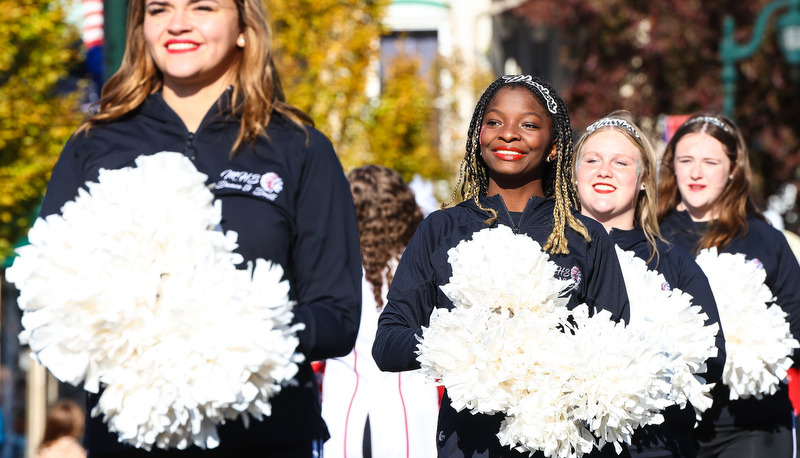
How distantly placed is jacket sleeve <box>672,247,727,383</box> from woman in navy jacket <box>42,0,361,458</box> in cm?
174

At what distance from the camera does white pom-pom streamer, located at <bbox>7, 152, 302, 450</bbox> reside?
2359mm

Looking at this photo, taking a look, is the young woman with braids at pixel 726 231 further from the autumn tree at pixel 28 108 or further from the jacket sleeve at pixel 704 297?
the autumn tree at pixel 28 108

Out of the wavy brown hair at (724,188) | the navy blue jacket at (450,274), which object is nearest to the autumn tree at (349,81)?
the wavy brown hair at (724,188)

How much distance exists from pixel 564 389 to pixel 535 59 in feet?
57.1

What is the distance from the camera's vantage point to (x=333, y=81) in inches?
429

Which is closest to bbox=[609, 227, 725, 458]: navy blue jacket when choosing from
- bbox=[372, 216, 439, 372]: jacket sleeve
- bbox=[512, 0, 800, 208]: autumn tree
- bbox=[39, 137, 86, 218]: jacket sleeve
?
bbox=[372, 216, 439, 372]: jacket sleeve

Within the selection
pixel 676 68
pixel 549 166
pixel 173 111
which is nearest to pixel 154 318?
pixel 173 111

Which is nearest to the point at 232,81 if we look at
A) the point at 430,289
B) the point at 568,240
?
the point at 430,289

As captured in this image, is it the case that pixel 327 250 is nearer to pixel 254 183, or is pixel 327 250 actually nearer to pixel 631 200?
pixel 254 183

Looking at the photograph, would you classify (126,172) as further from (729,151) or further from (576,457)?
(729,151)

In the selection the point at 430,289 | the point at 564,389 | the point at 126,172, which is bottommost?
the point at 564,389

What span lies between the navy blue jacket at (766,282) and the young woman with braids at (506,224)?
5.79ft

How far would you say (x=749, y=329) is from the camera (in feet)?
15.7

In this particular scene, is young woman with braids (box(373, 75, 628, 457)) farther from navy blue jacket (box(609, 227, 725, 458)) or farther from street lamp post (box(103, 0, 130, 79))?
→ street lamp post (box(103, 0, 130, 79))
